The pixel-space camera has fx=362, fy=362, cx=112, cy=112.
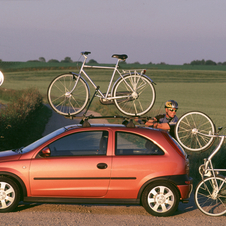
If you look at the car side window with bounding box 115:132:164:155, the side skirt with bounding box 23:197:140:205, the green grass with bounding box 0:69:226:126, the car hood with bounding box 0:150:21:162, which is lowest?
the side skirt with bounding box 23:197:140:205

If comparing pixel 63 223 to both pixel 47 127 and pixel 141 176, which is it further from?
pixel 47 127

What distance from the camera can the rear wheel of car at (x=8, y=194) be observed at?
6.39m

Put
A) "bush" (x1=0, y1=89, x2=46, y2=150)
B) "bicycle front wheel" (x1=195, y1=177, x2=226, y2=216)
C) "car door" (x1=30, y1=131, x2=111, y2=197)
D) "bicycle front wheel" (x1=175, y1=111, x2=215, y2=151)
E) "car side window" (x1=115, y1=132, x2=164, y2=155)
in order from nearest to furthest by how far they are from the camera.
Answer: "car door" (x1=30, y1=131, x2=111, y2=197), "car side window" (x1=115, y1=132, x2=164, y2=155), "bicycle front wheel" (x1=195, y1=177, x2=226, y2=216), "bicycle front wheel" (x1=175, y1=111, x2=215, y2=151), "bush" (x1=0, y1=89, x2=46, y2=150)

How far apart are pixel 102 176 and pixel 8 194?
171cm

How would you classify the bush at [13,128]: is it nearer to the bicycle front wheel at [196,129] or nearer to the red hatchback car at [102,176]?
the red hatchback car at [102,176]

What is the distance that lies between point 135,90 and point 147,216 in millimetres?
2410

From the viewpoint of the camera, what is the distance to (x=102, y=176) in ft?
20.7

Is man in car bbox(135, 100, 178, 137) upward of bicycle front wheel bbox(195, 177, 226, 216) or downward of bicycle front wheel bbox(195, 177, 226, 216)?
upward

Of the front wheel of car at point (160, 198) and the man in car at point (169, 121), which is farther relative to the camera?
the man in car at point (169, 121)

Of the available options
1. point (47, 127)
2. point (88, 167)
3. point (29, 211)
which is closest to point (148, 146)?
point (88, 167)

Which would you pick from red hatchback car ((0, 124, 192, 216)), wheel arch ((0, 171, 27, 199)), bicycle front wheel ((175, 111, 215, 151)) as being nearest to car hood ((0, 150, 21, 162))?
red hatchback car ((0, 124, 192, 216))

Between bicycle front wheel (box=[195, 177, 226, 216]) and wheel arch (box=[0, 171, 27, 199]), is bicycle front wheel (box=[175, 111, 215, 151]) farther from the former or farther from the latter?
wheel arch (box=[0, 171, 27, 199])

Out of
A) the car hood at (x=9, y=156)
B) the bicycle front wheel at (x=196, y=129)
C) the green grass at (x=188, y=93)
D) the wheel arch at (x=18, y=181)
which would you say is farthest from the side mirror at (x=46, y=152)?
the green grass at (x=188, y=93)

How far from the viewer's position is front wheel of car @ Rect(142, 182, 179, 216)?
641 centimetres
